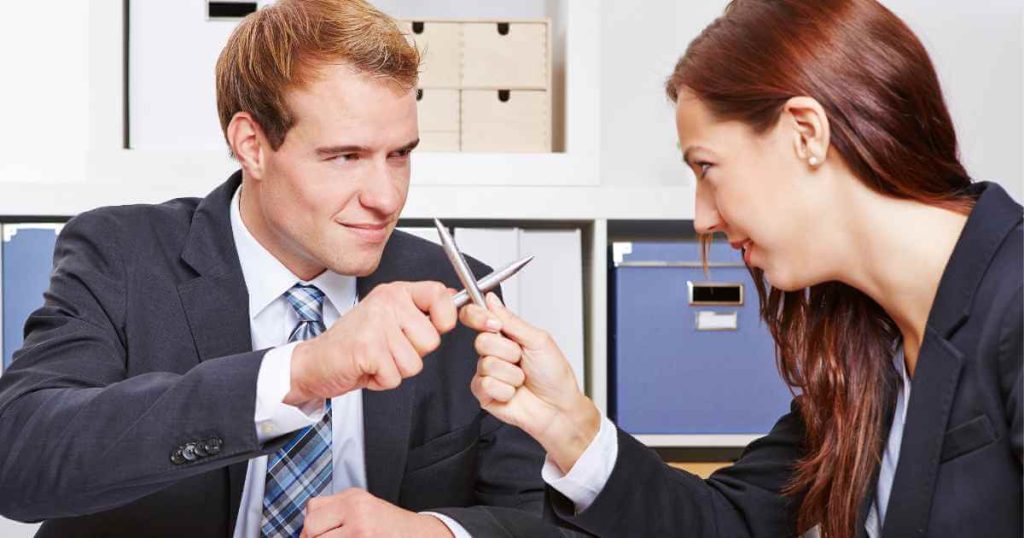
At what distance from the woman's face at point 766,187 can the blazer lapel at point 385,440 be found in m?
0.50

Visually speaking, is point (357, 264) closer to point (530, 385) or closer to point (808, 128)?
point (530, 385)

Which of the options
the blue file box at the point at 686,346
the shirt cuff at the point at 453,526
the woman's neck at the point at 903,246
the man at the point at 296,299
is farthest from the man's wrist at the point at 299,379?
the blue file box at the point at 686,346

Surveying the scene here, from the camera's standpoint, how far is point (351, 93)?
4.33ft

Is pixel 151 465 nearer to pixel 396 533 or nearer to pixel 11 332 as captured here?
pixel 396 533

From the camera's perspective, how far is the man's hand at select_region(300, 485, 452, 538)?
1076 millimetres

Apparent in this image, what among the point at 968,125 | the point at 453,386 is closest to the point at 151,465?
the point at 453,386

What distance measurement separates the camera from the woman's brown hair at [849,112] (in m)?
1.01

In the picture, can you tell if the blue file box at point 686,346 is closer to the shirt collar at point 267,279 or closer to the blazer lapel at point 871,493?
the shirt collar at point 267,279

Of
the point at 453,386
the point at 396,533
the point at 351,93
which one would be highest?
the point at 351,93

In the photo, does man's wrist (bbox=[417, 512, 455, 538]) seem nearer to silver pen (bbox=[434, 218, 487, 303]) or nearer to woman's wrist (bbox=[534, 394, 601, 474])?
woman's wrist (bbox=[534, 394, 601, 474])

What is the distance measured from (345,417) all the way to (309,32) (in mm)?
505

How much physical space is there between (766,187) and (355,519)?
54 cm

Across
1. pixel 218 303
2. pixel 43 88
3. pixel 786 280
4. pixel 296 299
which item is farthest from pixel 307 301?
pixel 43 88

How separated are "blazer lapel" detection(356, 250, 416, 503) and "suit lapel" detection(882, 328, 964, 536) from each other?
0.61 metres
